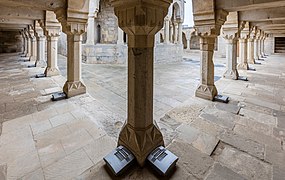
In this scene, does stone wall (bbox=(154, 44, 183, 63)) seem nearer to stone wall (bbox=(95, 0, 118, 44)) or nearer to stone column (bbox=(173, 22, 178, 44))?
stone column (bbox=(173, 22, 178, 44))

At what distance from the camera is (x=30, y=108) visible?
3.34 metres

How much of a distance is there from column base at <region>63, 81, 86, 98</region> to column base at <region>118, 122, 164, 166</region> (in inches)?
99.1

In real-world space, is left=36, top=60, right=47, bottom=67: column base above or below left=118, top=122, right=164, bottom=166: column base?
above

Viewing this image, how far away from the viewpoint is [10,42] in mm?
15852

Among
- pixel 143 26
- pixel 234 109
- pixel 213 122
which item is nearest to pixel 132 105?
pixel 143 26

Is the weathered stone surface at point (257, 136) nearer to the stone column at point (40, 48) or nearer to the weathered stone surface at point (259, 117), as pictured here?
the weathered stone surface at point (259, 117)

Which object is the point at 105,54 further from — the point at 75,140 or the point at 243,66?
the point at 75,140

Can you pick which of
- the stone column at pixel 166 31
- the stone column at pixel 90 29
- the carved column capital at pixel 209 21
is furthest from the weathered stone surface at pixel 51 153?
the stone column at pixel 166 31

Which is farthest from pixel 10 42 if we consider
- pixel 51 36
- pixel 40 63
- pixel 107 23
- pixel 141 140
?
pixel 141 140

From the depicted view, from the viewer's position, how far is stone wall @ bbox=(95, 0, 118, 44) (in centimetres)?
1154

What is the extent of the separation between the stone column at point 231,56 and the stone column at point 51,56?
220 inches

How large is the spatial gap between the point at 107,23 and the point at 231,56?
839cm

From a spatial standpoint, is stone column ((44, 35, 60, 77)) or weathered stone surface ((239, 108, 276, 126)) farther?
stone column ((44, 35, 60, 77))

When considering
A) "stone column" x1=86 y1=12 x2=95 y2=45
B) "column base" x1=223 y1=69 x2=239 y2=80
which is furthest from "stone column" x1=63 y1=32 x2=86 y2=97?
"stone column" x1=86 y1=12 x2=95 y2=45
